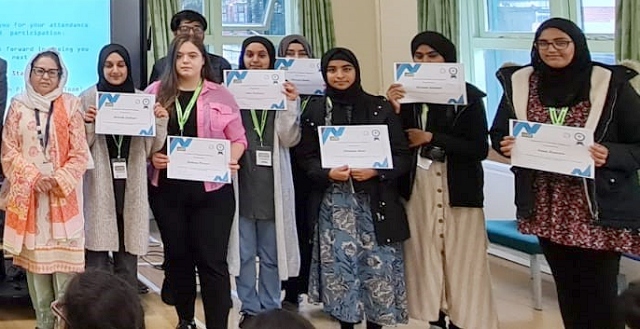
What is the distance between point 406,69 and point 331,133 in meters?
0.43

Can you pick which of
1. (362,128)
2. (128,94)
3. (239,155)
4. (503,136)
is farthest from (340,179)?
(128,94)

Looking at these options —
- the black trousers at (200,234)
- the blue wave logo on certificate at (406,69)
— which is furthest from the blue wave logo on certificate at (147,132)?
the blue wave logo on certificate at (406,69)

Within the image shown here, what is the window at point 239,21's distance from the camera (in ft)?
21.5

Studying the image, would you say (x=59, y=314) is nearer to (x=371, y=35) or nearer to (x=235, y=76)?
(x=235, y=76)

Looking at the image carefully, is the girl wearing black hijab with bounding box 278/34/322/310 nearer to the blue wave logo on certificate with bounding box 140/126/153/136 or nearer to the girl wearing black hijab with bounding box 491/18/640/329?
the blue wave logo on certificate with bounding box 140/126/153/136

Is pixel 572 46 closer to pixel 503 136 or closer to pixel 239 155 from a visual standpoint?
pixel 503 136

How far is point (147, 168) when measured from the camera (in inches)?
140

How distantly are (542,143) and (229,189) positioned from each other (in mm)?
1383

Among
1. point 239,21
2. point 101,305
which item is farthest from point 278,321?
point 239,21

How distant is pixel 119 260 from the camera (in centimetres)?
383

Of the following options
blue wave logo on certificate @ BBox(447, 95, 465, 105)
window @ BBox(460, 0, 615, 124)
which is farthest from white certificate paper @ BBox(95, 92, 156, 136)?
window @ BBox(460, 0, 615, 124)

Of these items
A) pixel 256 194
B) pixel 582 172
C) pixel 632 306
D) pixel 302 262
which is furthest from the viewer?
pixel 302 262

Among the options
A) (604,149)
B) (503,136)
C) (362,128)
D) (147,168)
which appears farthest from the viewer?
(147,168)

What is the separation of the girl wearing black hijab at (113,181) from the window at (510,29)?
2956 millimetres
